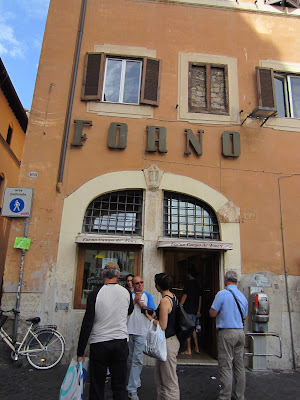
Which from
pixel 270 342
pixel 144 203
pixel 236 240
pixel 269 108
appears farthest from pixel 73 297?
pixel 269 108

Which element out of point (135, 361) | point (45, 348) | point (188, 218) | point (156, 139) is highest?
point (156, 139)

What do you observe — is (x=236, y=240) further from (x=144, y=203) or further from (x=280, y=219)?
(x=144, y=203)

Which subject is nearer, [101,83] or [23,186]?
[23,186]

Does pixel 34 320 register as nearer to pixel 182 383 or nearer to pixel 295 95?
pixel 182 383

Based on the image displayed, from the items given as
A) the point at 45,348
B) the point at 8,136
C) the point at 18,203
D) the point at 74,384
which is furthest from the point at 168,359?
Answer: the point at 8,136

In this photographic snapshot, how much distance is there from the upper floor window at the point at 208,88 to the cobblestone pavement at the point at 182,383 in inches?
228

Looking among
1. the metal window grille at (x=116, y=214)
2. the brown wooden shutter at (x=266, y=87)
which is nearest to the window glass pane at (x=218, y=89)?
the brown wooden shutter at (x=266, y=87)

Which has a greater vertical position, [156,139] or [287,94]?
[287,94]

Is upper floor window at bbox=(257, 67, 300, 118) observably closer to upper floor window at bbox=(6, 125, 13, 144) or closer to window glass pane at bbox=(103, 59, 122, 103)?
window glass pane at bbox=(103, 59, 122, 103)

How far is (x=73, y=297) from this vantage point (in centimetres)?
642

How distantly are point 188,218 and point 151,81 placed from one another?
3503 mm

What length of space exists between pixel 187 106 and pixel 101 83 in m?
2.18

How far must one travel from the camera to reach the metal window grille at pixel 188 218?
7.12m

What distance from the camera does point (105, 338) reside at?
11.4 ft
